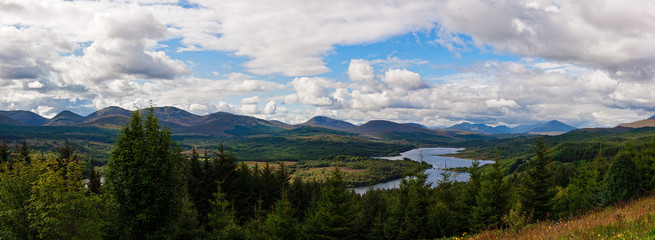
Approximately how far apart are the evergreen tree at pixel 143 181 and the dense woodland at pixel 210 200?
86 millimetres

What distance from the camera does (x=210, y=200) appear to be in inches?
1577

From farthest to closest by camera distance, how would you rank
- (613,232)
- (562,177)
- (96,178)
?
(562,177) < (96,178) < (613,232)

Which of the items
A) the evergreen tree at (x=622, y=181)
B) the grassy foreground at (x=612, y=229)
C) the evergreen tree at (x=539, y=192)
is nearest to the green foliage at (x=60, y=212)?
the grassy foreground at (x=612, y=229)

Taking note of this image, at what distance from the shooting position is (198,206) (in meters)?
47.8

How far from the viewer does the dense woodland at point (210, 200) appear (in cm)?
2667

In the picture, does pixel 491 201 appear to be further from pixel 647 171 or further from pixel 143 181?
pixel 143 181

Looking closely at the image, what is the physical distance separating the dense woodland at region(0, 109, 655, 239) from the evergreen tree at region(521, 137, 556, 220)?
4.8 inches

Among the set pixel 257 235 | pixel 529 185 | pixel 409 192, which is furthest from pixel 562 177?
pixel 257 235

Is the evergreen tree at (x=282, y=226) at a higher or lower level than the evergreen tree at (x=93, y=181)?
lower

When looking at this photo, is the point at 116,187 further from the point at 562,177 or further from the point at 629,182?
the point at 562,177

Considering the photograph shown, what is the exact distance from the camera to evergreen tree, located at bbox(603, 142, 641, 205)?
3344 centimetres

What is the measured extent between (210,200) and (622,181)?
157 feet

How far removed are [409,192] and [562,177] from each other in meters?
104

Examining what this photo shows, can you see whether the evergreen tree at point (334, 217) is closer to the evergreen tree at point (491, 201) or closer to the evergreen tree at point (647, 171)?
the evergreen tree at point (491, 201)
